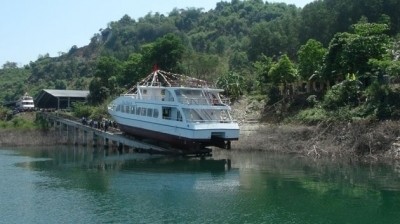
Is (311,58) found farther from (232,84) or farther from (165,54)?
(165,54)

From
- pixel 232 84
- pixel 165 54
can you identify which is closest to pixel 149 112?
pixel 232 84

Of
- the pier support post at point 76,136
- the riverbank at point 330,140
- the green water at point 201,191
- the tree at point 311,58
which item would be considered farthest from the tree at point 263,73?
the pier support post at point 76,136

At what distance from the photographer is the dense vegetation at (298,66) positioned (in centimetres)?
4528

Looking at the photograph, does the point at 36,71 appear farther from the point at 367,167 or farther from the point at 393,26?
the point at 367,167

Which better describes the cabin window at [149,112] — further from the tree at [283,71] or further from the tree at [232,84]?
the tree at [232,84]

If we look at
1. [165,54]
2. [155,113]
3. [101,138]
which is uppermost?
[165,54]

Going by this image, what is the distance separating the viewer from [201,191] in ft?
96.4

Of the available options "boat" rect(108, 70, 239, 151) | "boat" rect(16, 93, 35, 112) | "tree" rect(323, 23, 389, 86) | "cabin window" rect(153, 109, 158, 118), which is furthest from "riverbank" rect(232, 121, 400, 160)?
"boat" rect(16, 93, 35, 112)

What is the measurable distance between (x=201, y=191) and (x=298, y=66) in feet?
90.8

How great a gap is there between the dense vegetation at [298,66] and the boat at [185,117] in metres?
8.04

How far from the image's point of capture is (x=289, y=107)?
52.1 m

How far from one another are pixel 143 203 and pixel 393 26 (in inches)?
1823

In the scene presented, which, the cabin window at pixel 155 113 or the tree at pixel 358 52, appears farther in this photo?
the tree at pixel 358 52

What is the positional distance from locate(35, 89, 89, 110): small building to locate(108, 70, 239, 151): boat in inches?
1133
